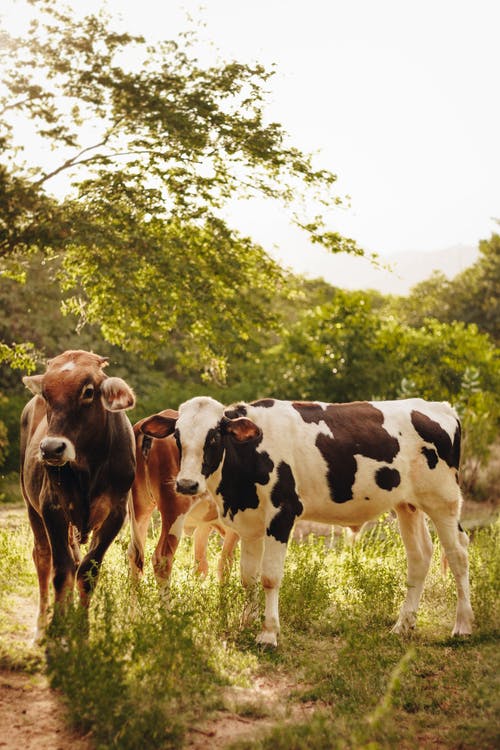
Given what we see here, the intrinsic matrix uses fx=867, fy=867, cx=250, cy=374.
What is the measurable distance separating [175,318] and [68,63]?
4.03 m

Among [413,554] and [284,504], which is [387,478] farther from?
[284,504]

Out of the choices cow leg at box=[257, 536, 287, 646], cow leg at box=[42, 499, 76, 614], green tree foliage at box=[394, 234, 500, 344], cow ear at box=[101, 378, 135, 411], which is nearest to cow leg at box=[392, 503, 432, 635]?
cow leg at box=[257, 536, 287, 646]

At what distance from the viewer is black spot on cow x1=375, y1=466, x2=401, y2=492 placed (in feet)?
24.4

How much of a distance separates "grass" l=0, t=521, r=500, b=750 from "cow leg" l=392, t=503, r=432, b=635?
18cm

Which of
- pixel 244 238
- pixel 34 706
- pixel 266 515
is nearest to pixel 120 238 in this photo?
pixel 244 238

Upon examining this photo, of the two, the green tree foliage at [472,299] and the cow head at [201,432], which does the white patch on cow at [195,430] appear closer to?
the cow head at [201,432]

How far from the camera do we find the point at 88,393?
6332 mm

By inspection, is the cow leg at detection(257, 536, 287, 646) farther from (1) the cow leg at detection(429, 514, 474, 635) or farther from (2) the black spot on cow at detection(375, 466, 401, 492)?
(1) the cow leg at detection(429, 514, 474, 635)

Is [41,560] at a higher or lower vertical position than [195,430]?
lower

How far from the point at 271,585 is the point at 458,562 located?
1.76 metres

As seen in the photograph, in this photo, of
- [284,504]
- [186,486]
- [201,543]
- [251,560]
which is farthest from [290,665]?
[201,543]

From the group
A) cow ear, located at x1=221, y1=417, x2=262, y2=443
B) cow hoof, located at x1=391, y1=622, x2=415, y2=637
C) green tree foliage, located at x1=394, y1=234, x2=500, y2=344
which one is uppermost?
green tree foliage, located at x1=394, y1=234, x2=500, y2=344

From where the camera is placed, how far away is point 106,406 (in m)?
6.34

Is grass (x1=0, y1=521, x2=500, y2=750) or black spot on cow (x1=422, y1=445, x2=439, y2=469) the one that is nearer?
grass (x1=0, y1=521, x2=500, y2=750)
